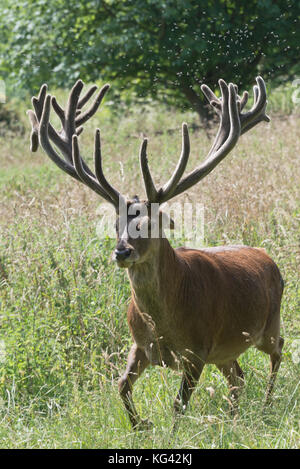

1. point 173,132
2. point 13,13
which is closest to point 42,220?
point 173,132

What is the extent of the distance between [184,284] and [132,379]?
655 millimetres

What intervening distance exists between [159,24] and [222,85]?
1007 cm

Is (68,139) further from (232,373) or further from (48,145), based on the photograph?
(232,373)

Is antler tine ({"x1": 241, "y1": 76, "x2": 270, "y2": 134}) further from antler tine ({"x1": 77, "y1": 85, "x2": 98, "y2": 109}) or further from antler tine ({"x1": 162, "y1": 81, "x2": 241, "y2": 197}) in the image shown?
antler tine ({"x1": 77, "y1": 85, "x2": 98, "y2": 109})

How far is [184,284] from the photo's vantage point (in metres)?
4.73

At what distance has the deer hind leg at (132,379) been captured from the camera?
451cm

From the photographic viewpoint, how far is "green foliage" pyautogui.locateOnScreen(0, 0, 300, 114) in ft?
43.5

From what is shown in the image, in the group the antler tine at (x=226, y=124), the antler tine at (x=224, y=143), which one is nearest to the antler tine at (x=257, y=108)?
the antler tine at (x=226, y=124)

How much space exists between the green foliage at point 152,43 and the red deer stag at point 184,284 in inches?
301

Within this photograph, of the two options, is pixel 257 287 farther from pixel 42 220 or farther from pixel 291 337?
pixel 42 220

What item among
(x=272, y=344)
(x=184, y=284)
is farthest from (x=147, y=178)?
(x=272, y=344)
